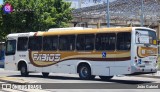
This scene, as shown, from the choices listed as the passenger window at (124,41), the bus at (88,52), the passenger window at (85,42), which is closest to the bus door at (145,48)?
the bus at (88,52)

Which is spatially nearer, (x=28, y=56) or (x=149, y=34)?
(x=149, y=34)

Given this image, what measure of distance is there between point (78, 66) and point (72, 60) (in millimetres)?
501

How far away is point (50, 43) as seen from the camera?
24.1m

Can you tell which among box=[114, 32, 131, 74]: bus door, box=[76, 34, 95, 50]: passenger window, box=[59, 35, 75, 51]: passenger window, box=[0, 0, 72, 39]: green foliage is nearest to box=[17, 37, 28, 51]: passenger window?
box=[59, 35, 75, 51]: passenger window

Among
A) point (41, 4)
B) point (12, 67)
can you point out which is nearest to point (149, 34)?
point (12, 67)

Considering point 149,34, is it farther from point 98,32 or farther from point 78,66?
point 78,66

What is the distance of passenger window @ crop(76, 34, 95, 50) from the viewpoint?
72.1 feet

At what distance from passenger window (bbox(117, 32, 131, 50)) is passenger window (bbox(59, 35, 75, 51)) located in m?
3.21

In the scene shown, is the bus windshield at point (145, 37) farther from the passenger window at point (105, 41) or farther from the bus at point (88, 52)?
the passenger window at point (105, 41)

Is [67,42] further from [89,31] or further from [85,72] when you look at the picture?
[85,72]

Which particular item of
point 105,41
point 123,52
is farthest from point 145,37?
point 105,41

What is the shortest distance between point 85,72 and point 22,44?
5676 mm

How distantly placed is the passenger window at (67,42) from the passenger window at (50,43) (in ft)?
1.33

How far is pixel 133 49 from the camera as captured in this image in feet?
65.4
